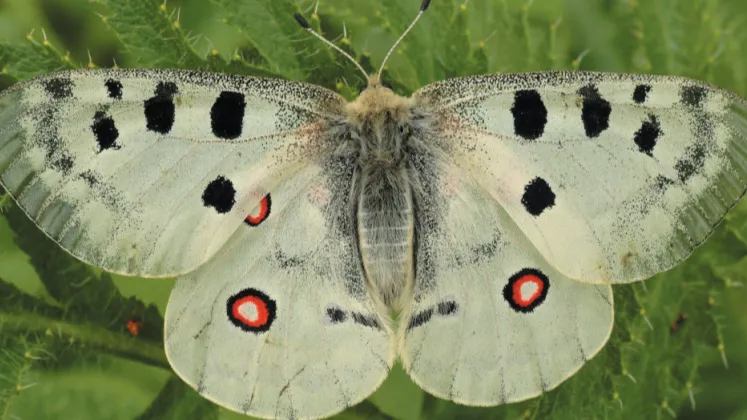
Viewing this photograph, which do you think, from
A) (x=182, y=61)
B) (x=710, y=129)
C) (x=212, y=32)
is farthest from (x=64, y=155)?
(x=212, y=32)

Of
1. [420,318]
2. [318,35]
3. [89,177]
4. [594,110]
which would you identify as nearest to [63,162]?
[89,177]

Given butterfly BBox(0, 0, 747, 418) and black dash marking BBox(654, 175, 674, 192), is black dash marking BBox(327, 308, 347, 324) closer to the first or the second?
butterfly BBox(0, 0, 747, 418)

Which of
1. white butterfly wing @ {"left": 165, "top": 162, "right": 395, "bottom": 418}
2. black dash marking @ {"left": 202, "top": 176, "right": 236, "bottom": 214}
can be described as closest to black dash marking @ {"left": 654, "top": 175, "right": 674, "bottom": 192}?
white butterfly wing @ {"left": 165, "top": 162, "right": 395, "bottom": 418}

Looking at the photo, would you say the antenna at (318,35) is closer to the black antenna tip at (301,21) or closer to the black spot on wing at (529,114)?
the black antenna tip at (301,21)

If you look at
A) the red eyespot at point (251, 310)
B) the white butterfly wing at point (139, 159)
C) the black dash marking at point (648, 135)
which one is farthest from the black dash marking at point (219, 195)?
the black dash marking at point (648, 135)

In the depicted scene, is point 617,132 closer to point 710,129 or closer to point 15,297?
point 710,129

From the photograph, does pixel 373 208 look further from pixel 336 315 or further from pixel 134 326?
pixel 134 326

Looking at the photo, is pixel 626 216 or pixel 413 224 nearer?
pixel 626 216
